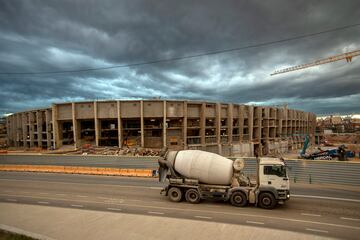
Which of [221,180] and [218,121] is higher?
[218,121]

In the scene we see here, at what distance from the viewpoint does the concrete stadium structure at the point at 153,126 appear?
42.0 metres

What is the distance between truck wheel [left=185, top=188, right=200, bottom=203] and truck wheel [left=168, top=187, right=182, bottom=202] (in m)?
0.48

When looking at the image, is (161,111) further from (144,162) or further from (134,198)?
(134,198)

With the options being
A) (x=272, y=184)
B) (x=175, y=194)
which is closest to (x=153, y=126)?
(x=175, y=194)

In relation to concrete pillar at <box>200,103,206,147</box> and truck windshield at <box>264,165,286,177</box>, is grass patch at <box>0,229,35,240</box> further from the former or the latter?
concrete pillar at <box>200,103,206,147</box>

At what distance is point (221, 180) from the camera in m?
12.2

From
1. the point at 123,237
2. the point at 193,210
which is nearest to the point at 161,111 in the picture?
the point at 193,210

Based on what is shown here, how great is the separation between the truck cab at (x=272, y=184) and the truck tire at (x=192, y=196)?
3.60m

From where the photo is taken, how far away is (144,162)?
22.1 meters

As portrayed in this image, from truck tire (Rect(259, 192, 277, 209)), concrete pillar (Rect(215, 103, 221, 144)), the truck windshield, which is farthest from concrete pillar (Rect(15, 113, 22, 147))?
the truck windshield

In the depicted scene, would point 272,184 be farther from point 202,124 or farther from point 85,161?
→ point 202,124

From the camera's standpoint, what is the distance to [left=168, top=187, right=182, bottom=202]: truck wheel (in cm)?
1288

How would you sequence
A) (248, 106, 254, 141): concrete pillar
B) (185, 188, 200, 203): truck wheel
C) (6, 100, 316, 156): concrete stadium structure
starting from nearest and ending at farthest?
(185, 188, 200, 203): truck wheel → (6, 100, 316, 156): concrete stadium structure → (248, 106, 254, 141): concrete pillar

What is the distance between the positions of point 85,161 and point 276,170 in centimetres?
2132
